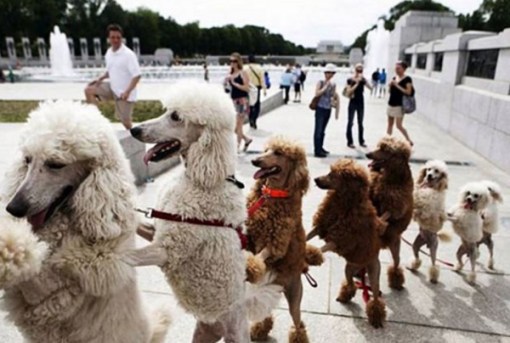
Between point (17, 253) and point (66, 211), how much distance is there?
29 cm

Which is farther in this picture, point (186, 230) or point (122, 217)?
point (186, 230)

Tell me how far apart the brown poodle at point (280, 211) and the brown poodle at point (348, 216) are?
37 cm

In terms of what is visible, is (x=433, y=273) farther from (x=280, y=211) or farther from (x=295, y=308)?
(x=280, y=211)

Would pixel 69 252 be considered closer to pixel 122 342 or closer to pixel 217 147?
pixel 122 342

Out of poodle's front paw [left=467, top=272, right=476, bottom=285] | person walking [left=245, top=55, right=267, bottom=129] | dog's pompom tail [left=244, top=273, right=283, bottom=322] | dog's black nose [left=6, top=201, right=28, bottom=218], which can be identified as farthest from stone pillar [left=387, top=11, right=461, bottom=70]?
dog's black nose [left=6, top=201, right=28, bottom=218]

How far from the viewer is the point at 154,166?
6801 millimetres

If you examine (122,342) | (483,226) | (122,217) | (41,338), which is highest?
(122,217)

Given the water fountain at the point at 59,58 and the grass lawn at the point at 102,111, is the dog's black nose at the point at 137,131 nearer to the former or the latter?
the grass lawn at the point at 102,111

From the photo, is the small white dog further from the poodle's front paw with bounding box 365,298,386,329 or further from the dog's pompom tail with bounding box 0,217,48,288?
the dog's pompom tail with bounding box 0,217,48,288

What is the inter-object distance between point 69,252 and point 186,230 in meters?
0.52

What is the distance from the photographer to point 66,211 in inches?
60.2

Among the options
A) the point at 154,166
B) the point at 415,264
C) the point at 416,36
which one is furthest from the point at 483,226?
the point at 416,36

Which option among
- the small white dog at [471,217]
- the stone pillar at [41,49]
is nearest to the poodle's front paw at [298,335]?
the small white dog at [471,217]

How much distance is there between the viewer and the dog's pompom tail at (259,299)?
91.7 inches
